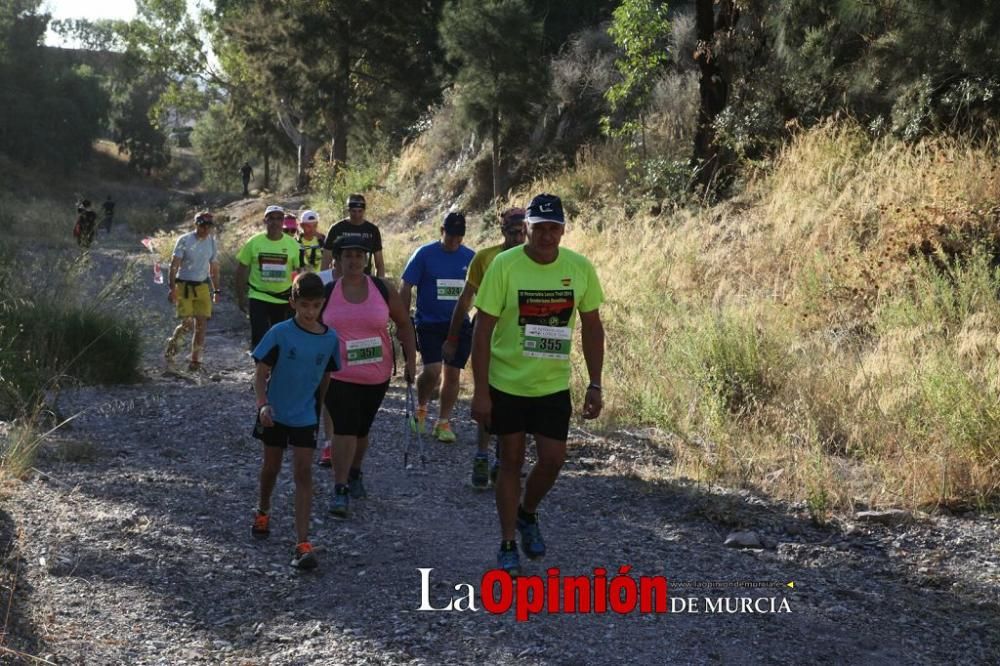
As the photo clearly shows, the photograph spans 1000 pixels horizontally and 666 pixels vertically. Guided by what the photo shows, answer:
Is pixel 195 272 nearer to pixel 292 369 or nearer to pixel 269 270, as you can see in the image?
pixel 269 270

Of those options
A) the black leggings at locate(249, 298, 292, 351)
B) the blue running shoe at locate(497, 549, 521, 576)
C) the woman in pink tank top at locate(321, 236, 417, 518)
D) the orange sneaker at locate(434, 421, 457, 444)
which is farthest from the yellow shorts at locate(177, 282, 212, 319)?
the blue running shoe at locate(497, 549, 521, 576)

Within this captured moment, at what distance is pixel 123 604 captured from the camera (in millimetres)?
5711

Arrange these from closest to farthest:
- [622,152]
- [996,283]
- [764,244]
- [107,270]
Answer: [996,283]
[764,244]
[622,152]
[107,270]

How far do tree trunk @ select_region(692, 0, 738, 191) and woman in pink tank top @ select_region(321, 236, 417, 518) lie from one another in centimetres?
1053

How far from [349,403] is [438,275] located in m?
1.97

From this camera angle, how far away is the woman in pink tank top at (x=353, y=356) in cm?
732

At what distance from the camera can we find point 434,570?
6.28m

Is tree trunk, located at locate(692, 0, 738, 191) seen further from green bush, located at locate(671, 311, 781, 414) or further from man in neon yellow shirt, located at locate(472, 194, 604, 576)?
man in neon yellow shirt, located at locate(472, 194, 604, 576)

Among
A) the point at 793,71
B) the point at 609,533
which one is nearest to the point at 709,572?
the point at 609,533

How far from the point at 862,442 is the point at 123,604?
17.0ft

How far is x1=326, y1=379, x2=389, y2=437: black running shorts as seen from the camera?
7312mm

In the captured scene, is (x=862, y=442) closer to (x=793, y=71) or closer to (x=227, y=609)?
(x=227, y=609)

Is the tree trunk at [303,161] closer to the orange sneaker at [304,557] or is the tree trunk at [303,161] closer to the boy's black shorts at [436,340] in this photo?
the boy's black shorts at [436,340]

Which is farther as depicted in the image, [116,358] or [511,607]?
[116,358]
